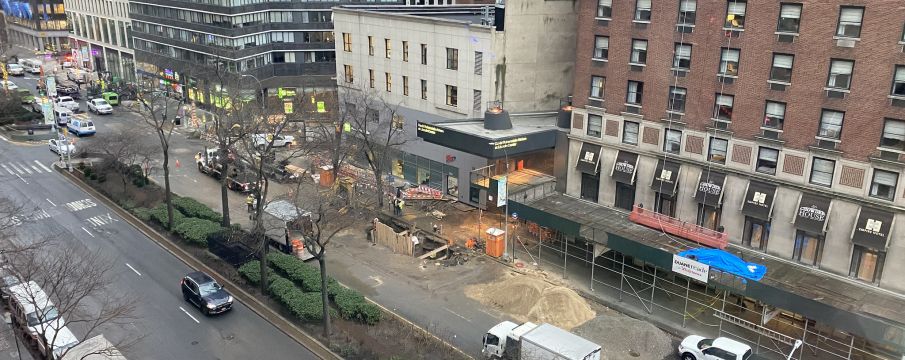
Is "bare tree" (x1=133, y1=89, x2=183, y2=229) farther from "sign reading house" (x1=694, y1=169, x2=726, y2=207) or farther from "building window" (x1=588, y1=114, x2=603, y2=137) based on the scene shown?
"sign reading house" (x1=694, y1=169, x2=726, y2=207)

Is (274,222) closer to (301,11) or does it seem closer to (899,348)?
(899,348)

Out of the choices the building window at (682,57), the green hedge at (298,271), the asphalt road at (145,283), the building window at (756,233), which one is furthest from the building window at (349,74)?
the building window at (756,233)

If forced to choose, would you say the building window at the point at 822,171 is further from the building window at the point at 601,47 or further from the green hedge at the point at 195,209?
the green hedge at the point at 195,209

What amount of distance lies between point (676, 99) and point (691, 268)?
12374 millimetres

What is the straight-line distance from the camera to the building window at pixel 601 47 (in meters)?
45.8

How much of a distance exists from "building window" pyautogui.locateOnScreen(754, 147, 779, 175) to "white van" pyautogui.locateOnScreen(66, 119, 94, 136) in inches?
2842

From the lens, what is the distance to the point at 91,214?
2121 inches

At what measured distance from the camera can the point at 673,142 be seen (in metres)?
43.2

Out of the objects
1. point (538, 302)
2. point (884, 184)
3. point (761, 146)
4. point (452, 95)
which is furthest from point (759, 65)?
point (452, 95)

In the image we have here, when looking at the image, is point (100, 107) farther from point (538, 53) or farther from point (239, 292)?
point (538, 53)

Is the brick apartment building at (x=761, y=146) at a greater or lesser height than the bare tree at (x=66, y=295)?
greater

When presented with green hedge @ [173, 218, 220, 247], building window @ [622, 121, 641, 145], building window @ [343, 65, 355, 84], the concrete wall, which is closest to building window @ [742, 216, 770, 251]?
building window @ [622, 121, 641, 145]

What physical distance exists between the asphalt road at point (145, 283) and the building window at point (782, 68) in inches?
1160

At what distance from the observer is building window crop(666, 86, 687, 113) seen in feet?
139
